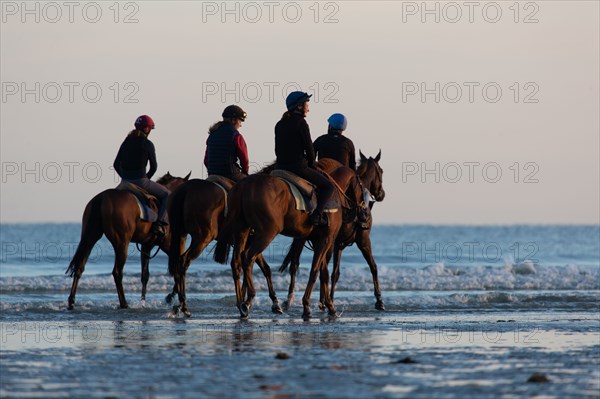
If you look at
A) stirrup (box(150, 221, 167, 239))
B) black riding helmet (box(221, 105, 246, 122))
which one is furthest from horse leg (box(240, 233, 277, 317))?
stirrup (box(150, 221, 167, 239))

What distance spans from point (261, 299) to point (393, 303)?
2432mm

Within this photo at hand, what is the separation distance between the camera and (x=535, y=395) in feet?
26.8

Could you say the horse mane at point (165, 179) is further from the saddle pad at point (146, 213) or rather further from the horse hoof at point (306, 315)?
the horse hoof at point (306, 315)

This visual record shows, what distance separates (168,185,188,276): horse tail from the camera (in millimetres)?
16359

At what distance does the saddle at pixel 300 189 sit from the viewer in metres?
15.3

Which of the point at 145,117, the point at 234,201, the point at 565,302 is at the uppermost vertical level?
the point at 145,117

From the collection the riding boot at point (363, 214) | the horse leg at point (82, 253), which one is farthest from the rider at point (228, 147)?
the horse leg at point (82, 253)

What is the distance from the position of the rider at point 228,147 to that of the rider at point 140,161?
152 centimetres

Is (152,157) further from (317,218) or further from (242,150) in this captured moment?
(317,218)

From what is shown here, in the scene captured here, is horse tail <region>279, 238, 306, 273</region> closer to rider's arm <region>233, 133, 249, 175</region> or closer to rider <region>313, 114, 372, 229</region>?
rider <region>313, 114, 372, 229</region>

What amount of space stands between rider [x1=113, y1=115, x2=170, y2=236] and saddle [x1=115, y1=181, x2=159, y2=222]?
0.06m

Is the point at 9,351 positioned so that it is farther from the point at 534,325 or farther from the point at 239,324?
the point at 534,325

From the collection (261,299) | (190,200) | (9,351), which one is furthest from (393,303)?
(9,351)

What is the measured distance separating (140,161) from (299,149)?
11.7 ft
